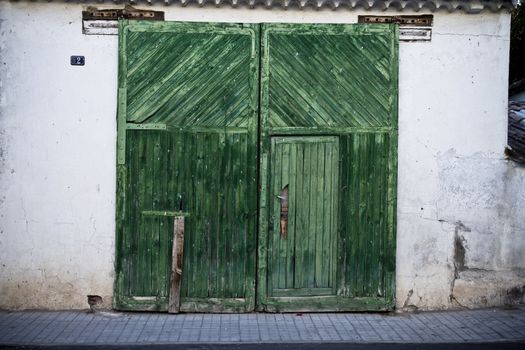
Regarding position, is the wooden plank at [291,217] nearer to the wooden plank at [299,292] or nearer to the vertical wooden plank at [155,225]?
the wooden plank at [299,292]

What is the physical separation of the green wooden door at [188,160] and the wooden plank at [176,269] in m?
0.07

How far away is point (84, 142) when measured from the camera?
8.68 meters

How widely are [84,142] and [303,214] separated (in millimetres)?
2889

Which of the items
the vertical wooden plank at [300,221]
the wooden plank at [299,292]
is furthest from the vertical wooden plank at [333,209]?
the vertical wooden plank at [300,221]

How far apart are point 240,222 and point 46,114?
109 inches

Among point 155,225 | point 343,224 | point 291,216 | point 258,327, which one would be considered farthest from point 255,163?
point 258,327

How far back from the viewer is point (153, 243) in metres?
8.66

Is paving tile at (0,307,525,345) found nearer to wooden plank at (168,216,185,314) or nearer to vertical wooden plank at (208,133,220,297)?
wooden plank at (168,216,185,314)

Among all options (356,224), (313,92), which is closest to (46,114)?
(313,92)

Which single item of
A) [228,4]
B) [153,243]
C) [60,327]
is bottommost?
[60,327]

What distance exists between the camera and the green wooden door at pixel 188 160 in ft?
28.3

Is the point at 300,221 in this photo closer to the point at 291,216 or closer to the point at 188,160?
the point at 291,216

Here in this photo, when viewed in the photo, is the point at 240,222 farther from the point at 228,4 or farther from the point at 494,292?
the point at 494,292

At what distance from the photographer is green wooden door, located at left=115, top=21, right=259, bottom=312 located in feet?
28.3
